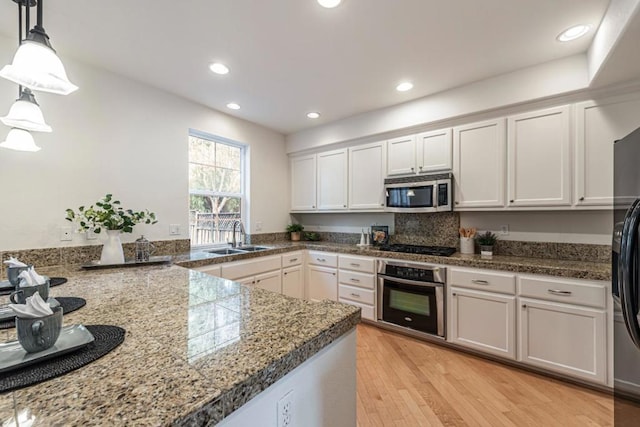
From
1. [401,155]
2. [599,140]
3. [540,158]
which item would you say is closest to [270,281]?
[401,155]

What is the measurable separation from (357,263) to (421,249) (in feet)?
2.41

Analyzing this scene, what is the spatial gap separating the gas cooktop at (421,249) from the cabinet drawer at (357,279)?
1.21 ft

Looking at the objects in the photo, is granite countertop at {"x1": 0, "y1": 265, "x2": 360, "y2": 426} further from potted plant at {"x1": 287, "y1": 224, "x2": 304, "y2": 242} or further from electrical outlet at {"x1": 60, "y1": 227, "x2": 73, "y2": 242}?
potted plant at {"x1": 287, "y1": 224, "x2": 304, "y2": 242}

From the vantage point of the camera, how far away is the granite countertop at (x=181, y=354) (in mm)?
528

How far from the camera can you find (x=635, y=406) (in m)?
1.20

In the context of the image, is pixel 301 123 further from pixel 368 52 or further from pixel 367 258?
pixel 367 258

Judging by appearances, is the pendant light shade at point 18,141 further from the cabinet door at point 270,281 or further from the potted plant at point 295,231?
the potted plant at point 295,231

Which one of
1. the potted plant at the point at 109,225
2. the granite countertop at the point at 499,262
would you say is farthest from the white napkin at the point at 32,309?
the granite countertop at the point at 499,262

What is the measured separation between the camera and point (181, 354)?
2.41ft

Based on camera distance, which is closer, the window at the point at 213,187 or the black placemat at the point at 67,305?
the black placemat at the point at 67,305

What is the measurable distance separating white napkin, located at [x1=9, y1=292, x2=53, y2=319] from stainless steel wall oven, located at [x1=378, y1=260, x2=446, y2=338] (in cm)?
263

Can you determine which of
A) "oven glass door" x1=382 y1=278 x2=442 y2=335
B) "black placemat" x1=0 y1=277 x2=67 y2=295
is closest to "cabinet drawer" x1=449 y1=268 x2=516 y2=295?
"oven glass door" x1=382 y1=278 x2=442 y2=335

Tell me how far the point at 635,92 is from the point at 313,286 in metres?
3.44

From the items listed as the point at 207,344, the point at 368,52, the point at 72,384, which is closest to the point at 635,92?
the point at 368,52
